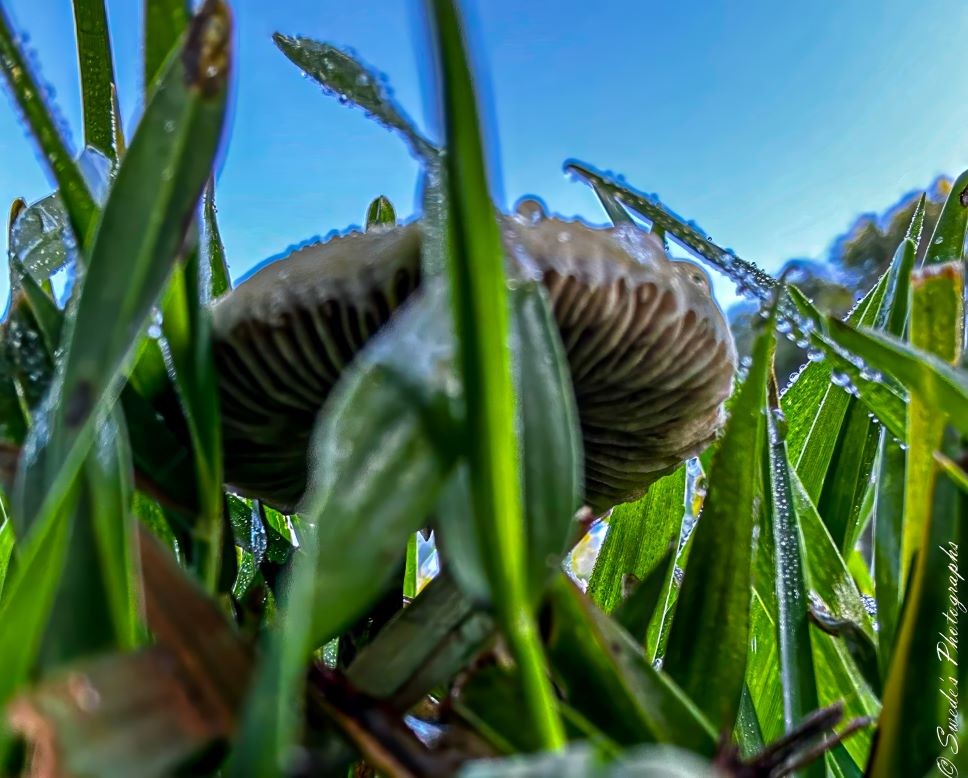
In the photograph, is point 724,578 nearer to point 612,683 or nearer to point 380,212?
point 612,683

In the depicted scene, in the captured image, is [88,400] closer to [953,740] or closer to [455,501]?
[455,501]

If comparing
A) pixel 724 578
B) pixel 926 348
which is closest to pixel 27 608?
pixel 724 578

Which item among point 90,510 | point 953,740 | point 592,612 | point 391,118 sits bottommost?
point 953,740

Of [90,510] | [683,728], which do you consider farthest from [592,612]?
[90,510]

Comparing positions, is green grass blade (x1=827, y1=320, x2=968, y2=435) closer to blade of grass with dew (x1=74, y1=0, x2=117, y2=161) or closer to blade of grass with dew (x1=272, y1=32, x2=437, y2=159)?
blade of grass with dew (x1=272, y1=32, x2=437, y2=159)

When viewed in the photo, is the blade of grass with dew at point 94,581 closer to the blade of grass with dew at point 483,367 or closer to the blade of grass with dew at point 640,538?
the blade of grass with dew at point 483,367

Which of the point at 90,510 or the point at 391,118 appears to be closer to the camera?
the point at 90,510
